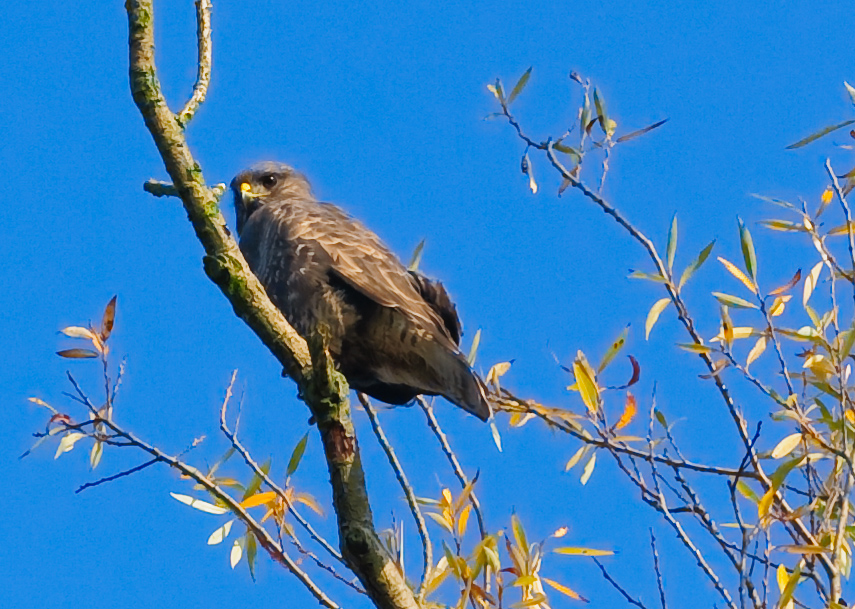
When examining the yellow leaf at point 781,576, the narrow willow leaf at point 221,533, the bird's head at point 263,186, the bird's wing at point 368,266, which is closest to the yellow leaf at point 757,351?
the yellow leaf at point 781,576

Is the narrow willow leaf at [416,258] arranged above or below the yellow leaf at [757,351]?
above

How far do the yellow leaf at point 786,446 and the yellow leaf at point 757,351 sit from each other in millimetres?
296

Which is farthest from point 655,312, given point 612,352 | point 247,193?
point 247,193

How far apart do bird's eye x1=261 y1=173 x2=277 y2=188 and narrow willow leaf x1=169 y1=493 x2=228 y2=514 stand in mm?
2907

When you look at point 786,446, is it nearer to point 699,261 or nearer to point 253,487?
point 699,261

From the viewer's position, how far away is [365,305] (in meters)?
→ 5.02

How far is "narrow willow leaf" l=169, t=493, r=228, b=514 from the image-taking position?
4051mm

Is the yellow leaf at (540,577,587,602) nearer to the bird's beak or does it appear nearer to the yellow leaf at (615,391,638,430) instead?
the yellow leaf at (615,391,638,430)

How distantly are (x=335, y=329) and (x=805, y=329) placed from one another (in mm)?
2063

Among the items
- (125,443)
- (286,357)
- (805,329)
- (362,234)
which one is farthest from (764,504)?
(362,234)

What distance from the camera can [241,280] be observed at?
350cm

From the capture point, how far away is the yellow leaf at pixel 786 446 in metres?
3.56

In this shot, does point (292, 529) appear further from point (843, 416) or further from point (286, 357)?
point (843, 416)

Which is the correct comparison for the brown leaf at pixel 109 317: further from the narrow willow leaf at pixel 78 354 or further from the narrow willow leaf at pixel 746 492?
the narrow willow leaf at pixel 746 492
